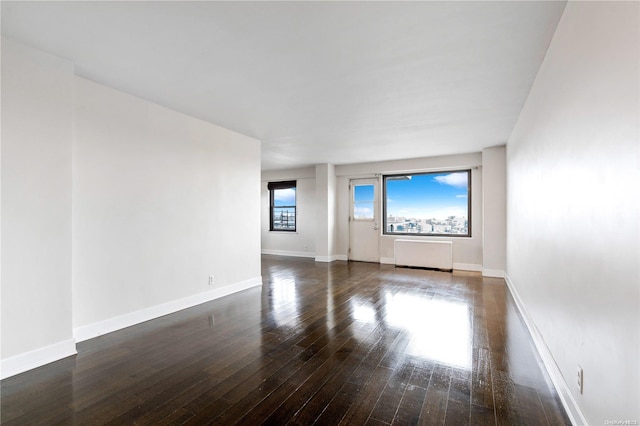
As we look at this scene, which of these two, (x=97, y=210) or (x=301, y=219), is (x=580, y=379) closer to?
(x=97, y=210)

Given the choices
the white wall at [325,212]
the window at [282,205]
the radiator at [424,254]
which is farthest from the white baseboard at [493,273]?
the window at [282,205]

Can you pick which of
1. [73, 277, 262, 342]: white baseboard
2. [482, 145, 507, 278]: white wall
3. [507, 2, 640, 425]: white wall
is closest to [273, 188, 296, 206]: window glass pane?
[73, 277, 262, 342]: white baseboard

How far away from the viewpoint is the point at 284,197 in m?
8.91

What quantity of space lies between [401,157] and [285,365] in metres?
5.50

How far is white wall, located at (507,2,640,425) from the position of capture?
115cm

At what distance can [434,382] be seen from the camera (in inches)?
84.4

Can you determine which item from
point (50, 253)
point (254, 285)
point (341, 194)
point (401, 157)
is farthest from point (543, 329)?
point (341, 194)

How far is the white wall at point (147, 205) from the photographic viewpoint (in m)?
2.91

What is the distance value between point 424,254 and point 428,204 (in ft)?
Answer: 3.99

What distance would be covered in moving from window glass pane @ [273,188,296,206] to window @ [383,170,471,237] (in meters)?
2.73

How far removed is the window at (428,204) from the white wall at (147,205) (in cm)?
408

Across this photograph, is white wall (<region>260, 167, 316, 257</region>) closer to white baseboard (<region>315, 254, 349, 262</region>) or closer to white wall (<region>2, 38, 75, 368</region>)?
white baseboard (<region>315, 254, 349, 262</region>)

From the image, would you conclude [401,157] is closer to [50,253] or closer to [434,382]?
[434,382]

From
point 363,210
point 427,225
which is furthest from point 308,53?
point 363,210
